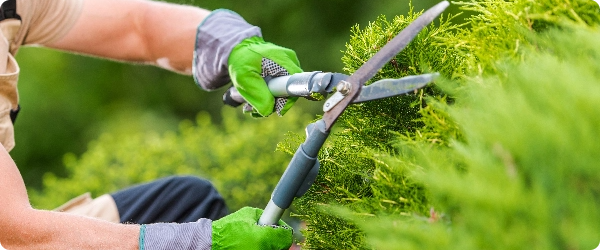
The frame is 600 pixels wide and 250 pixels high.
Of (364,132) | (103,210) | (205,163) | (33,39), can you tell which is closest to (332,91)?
(364,132)

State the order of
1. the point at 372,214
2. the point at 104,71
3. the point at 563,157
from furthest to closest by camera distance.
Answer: the point at 104,71 → the point at 372,214 → the point at 563,157

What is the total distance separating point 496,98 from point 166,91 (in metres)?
4.32

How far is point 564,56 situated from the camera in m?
0.66

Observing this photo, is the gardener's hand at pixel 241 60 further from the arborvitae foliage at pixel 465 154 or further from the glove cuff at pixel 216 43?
the arborvitae foliage at pixel 465 154

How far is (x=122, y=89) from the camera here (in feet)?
15.9

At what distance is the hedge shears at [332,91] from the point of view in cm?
83

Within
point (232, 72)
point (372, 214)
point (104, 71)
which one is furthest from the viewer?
point (104, 71)

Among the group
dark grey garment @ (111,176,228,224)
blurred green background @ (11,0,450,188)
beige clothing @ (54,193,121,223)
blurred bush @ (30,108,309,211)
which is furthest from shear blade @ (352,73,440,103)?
blurred green background @ (11,0,450,188)

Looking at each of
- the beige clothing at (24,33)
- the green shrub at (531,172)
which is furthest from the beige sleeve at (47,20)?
the green shrub at (531,172)

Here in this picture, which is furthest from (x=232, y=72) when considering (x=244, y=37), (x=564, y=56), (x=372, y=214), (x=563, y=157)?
(x=563, y=157)

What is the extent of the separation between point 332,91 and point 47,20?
2.68 feet

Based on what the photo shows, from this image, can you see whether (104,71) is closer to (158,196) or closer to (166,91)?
(166,91)

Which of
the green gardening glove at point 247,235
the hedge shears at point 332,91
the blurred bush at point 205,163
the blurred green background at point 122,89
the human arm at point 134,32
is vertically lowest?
the blurred green background at point 122,89

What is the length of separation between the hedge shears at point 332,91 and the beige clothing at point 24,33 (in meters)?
0.58
